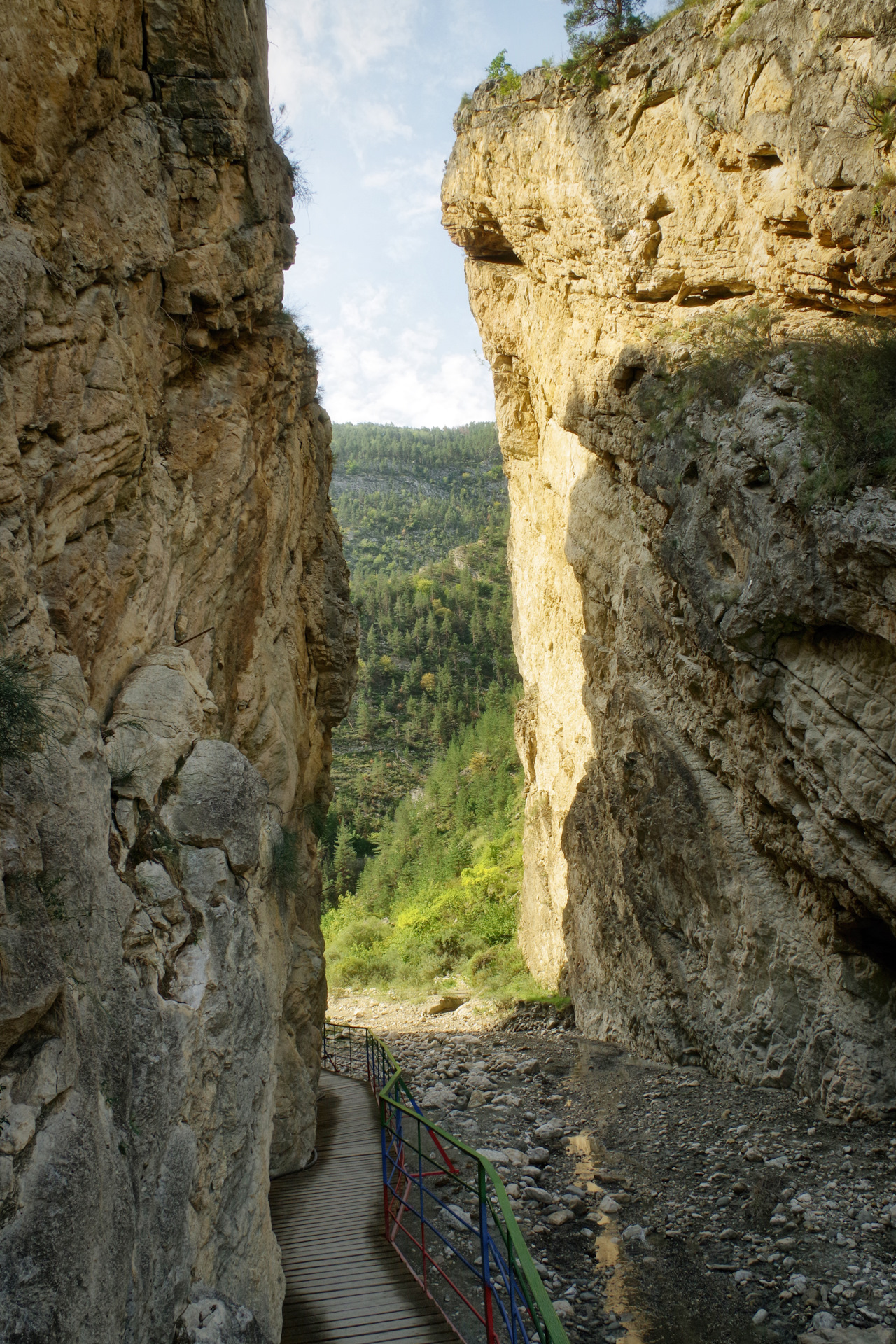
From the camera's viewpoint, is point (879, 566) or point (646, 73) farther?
point (646, 73)

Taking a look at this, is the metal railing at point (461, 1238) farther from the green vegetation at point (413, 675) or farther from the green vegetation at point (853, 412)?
the green vegetation at point (413, 675)

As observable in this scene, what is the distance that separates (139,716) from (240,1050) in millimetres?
2912

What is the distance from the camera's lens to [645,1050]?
16562 millimetres

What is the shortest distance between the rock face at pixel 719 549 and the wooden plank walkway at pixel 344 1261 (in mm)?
6539

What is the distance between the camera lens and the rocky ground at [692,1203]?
760 cm

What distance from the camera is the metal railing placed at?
4.93 metres

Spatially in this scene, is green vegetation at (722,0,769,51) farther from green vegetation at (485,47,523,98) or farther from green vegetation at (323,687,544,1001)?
green vegetation at (323,687,544,1001)

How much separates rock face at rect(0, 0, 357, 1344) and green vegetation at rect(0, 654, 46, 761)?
0.44 feet

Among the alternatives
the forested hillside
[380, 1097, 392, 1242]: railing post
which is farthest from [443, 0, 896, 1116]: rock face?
the forested hillside

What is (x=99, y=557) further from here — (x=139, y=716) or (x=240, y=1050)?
(x=240, y=1050)

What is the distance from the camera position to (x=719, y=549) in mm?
13422

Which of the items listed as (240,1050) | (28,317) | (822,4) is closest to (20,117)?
(28,317)

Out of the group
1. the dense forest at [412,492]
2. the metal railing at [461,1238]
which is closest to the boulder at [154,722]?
the metal railing at [461,1238]

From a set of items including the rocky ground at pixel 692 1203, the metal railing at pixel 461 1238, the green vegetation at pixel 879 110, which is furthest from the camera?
the green vegetation at pixel 879 110
